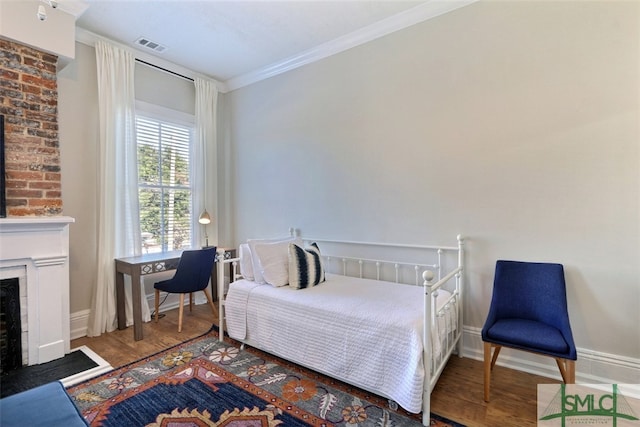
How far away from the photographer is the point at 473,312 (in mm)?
2410

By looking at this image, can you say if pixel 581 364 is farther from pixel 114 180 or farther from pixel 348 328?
pixel 114 180

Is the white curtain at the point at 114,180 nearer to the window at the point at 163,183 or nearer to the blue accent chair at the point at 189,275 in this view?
the window at the point at 163,183

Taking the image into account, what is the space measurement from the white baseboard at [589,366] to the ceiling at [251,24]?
268cm

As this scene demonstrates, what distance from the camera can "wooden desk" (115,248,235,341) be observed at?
2.71m

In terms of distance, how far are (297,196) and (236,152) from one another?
1.21m

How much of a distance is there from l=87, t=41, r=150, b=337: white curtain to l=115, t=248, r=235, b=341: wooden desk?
0.06 m

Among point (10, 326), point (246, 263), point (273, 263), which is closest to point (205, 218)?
point (246, 263)

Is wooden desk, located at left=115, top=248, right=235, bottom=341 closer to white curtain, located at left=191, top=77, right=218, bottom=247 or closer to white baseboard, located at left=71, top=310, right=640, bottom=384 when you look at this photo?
white curtain, located at left=191, top=77, right=218, bottom=247

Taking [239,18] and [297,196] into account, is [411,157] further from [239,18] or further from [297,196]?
[239,18]

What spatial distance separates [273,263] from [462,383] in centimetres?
160

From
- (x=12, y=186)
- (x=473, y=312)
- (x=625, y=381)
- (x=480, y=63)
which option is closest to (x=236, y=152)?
(x=12, y=186)

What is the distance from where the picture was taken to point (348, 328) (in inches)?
75.1

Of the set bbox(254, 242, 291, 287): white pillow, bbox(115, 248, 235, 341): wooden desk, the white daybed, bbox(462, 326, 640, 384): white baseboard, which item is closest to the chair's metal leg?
the white daybed

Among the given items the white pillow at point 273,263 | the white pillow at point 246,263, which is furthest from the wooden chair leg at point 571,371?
the white pillow at point 246,263
